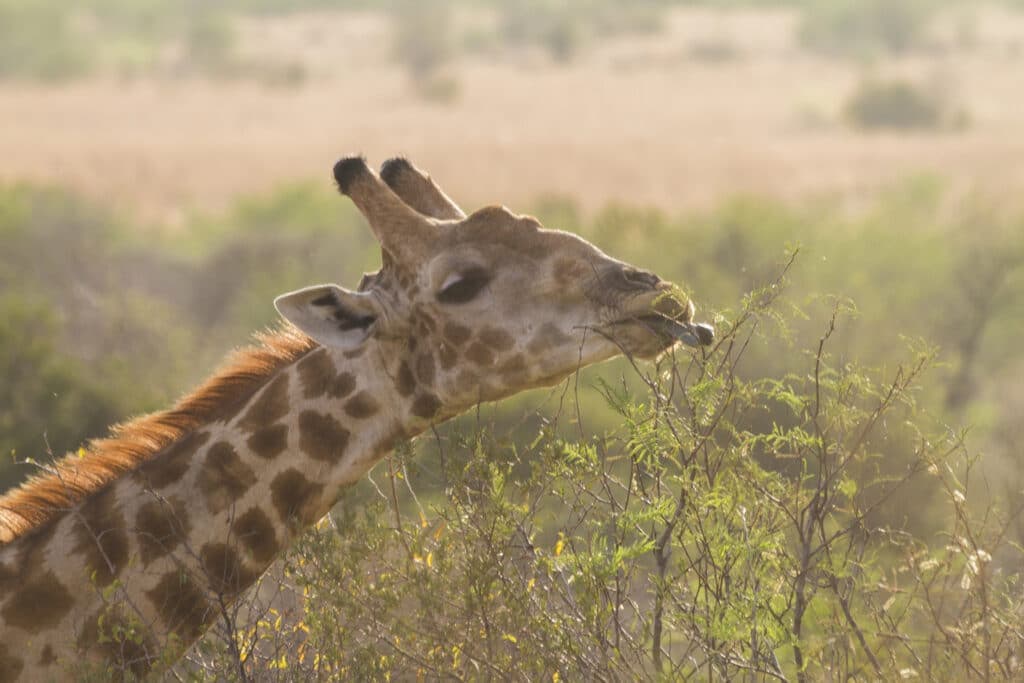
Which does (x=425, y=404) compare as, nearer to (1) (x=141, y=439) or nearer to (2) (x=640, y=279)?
(2) (x=640, y=279)

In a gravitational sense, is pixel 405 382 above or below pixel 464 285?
below

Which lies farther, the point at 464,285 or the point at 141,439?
the point at 141,439

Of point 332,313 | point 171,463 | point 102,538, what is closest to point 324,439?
point 332,313

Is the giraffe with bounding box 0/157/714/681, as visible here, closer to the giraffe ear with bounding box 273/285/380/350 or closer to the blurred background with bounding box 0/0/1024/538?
the giraffe ear with bounding box 273/285/380/350

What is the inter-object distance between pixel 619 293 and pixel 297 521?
56.8 inches

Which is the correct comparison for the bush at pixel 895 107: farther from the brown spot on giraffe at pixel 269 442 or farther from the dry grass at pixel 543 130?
the brown spot on giraffe at pixel 269 442

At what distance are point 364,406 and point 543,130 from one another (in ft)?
154

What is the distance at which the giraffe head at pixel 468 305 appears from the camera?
19.9 feet

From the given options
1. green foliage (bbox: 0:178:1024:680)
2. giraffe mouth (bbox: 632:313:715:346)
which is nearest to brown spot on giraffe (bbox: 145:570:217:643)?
green foliage (bbox: 0:178:1024:680)

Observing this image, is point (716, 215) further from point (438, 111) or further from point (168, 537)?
point (438, 111)

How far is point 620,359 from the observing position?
13.5 metres

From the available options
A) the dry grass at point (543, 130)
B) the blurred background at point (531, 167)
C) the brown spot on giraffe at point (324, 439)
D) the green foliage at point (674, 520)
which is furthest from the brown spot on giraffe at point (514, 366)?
the dry grass at point (543, 130)

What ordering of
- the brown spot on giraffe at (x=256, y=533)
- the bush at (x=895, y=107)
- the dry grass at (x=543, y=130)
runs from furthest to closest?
the bush at (x=895, y=107) < the dry grass at (x=543, y=130) < the brown spot on giraffe at (x=256, y=533)

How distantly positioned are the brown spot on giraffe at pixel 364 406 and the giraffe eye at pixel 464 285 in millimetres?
450
